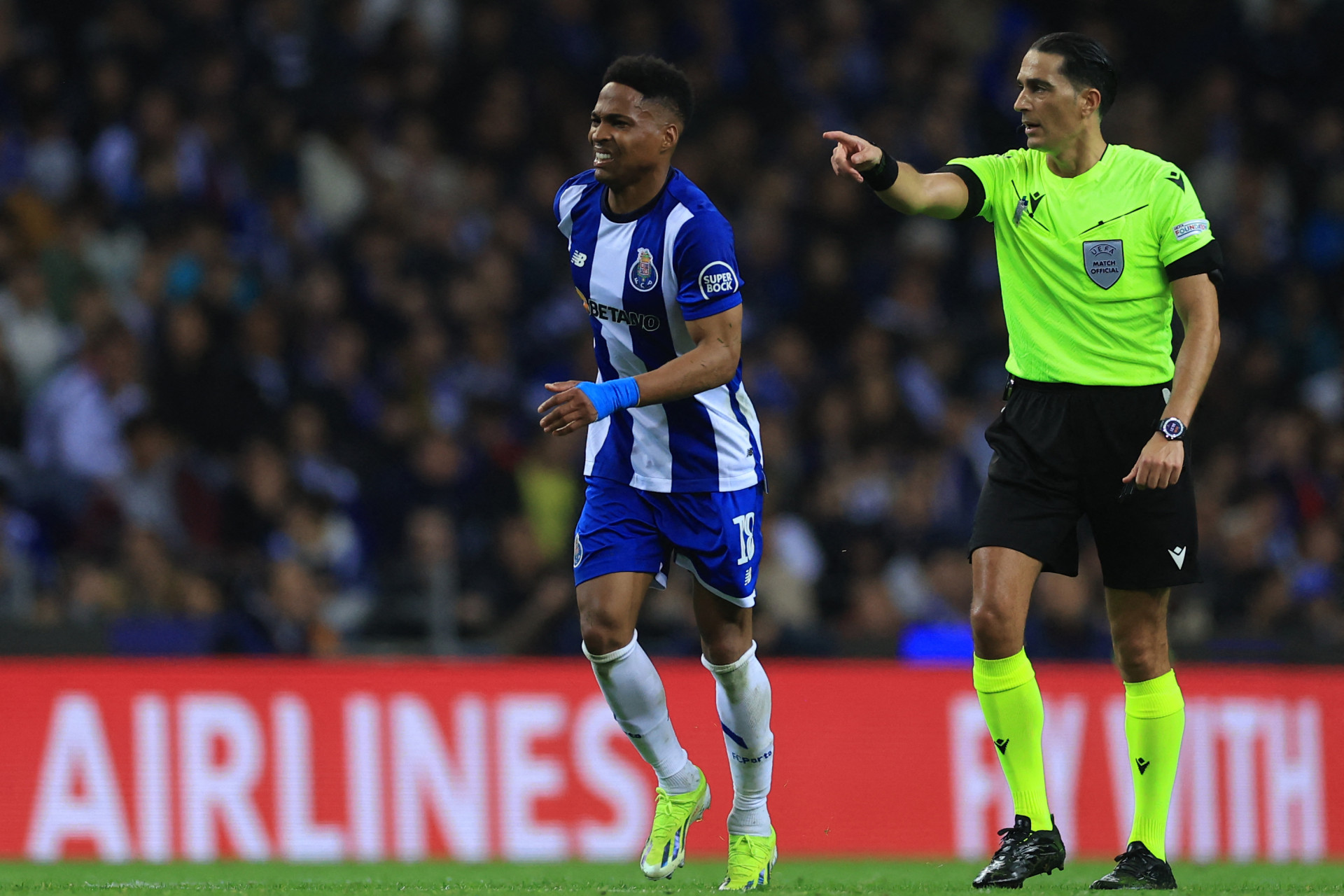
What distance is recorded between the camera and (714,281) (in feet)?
19.5

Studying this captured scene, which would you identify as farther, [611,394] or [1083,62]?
[1083,62]

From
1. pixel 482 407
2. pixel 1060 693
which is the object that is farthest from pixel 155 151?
pixel 1060 693

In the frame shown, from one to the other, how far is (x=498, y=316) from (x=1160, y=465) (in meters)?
7.71

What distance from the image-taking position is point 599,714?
9.76 m

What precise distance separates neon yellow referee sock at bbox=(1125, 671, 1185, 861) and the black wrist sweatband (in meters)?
1.85

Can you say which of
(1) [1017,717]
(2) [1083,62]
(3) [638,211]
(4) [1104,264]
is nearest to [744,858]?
(1) [1017,717]

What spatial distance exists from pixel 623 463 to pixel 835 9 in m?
10.2

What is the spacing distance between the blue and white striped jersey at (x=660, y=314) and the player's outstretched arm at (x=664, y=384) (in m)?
0.07

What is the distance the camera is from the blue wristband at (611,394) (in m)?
5.65

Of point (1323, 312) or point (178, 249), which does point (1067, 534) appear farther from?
point (1323, 312)

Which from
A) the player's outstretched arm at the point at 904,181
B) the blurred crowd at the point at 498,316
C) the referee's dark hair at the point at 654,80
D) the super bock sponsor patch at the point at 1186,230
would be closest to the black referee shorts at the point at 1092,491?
the super bock sponsor patch at the point at 1186,230

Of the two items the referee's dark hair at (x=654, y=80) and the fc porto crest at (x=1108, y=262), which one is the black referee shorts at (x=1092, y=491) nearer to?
the fc porto crest at (x=1108, y=262)

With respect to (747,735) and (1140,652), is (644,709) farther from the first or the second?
(1140,652)

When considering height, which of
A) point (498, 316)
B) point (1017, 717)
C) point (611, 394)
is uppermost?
point (498, 316)
